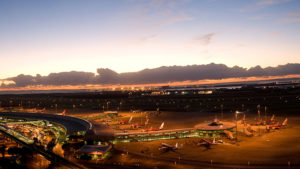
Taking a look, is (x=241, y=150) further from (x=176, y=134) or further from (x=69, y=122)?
(x=69, y=122)

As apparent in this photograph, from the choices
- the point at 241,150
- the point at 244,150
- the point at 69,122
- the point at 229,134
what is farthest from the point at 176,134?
the point at 69,122

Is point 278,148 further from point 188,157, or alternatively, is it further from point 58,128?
point 58,128

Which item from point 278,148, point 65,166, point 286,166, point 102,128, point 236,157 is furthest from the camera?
point 102,128

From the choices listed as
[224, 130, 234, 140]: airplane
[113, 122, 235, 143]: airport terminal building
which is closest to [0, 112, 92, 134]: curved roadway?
[113, 122, 235, 143]: airport terminal building

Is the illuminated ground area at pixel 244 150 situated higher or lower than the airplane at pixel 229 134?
lower

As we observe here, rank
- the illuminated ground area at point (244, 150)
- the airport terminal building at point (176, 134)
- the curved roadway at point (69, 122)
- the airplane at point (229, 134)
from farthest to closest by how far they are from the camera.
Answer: the curved roadway at point (69, 122), the airport terminal building at point (176, 134), the airplane at point (229, 134), the illuminated ground area at point (244, 150)

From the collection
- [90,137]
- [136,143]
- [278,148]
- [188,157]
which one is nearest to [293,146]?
[278,148]

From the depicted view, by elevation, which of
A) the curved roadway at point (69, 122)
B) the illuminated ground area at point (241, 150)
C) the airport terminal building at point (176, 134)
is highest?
the curved roadway at point (69, 122)

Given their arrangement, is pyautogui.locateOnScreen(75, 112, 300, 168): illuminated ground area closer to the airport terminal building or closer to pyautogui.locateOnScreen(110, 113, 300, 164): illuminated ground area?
pyautogui.locateOnScreen(110, 113, 300, 164): illuminated ground area

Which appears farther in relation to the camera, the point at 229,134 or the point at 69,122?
the point at 69,122

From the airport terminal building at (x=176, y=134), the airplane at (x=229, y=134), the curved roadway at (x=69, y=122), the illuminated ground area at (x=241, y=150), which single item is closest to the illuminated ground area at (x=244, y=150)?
the illuminated ground area at (x=241, y=150)

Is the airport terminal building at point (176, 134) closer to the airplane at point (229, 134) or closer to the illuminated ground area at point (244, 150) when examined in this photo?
the airplane at point (229, 134)
